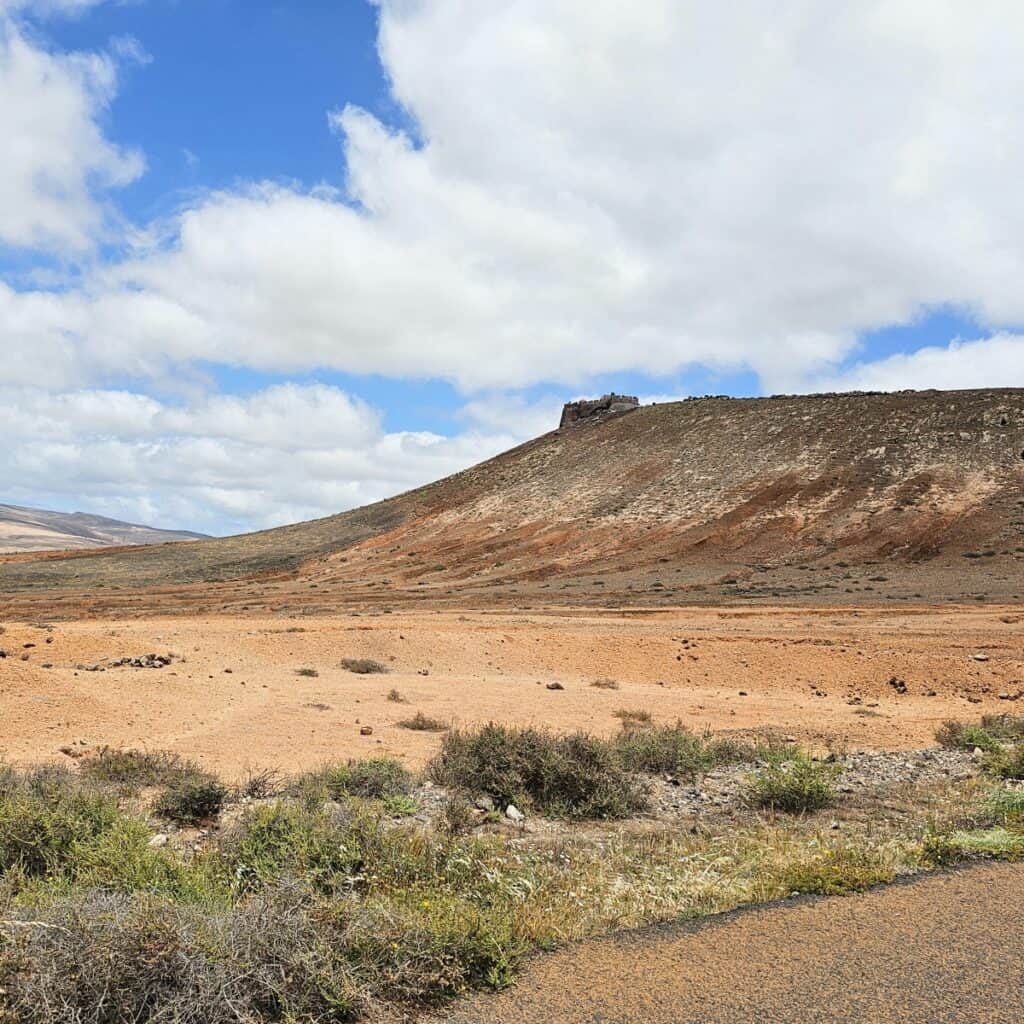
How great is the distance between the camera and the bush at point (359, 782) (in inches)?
352

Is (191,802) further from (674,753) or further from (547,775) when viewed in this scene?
(674,753)

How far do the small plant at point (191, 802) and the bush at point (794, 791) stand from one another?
580 cm

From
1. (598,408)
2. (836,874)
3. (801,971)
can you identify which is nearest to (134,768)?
(836,874)

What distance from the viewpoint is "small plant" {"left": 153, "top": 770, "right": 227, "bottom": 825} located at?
8.15 meters

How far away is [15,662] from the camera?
49.5ft

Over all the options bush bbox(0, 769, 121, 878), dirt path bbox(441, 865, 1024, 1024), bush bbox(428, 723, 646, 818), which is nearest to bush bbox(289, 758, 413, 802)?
bush bbox(428, 723, 646, 818)

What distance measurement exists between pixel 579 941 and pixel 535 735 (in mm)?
5125

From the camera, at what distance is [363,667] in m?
21.4

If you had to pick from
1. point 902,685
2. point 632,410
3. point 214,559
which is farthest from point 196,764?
point 632,410

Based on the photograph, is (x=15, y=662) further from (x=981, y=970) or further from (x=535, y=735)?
(x=981, y=970)

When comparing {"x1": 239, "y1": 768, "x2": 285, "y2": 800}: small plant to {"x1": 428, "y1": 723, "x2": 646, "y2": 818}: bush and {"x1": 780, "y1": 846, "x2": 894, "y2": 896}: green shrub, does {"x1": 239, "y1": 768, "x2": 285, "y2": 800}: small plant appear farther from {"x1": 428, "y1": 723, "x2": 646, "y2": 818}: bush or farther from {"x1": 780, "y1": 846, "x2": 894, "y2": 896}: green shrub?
{"x1": 780, "y1": 846, "x2": 894, "y2": 896}: green shrub

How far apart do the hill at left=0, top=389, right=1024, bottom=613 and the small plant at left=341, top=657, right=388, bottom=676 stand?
568 inches

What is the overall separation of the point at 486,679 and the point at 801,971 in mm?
Answer: 16474

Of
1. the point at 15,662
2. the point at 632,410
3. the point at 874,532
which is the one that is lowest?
the point at 15,662
